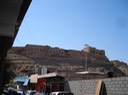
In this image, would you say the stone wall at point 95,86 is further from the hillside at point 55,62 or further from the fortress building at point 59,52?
the fortress building at point 59,52

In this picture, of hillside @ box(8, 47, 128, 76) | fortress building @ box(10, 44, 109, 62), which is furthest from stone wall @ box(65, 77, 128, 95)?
fortress building @ box(10, 44, 109, 62)

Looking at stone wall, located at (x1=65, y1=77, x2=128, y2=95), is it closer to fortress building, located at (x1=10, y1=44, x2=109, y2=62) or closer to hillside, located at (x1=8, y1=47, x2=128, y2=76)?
hillside, located at (x1=8, y1=47, x2=128, y2=76)

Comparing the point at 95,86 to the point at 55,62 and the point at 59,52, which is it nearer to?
the point at 55,62

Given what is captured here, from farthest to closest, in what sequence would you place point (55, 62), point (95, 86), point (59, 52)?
point (59, 52), point (55, 62), point (95, 86)

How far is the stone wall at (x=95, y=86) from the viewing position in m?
22.2

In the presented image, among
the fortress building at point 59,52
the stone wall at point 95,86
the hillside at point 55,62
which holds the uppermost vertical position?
the fortress building at point 59,52

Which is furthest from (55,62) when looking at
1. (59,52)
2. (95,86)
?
(95,86)

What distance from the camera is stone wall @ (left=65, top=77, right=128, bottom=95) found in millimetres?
22250

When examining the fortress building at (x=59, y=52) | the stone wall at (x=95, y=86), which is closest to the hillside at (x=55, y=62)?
the fortress building at (x=59, y=52)

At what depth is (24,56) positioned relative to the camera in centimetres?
15800

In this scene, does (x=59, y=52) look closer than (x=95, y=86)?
No

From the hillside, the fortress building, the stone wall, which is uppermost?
the fortress building

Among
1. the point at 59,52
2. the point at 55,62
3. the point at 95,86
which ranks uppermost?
the point at 59,52

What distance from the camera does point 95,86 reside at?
28609 mm
